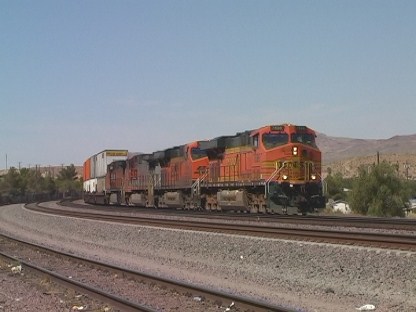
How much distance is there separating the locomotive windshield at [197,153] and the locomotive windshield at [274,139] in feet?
26.6

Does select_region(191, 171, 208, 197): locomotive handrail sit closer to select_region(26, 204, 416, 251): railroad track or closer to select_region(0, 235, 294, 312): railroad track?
select_region(26, 204, 416, 251): railroad track

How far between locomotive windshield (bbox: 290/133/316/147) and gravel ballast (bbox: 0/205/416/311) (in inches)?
343

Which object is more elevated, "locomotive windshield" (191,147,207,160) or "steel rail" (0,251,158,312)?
"locomotive windshield" (191,147,207,160)

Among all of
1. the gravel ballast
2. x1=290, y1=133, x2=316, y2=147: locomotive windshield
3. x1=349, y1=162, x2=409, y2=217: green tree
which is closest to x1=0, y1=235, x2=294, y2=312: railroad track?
the gravel ballast

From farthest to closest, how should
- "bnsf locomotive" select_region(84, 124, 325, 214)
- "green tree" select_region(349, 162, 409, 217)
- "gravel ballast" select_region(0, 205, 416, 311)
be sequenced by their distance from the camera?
"green tree" select_region(349, 162, 409, 217), "bnsf locomotive" select_region(84, 124, 325, 214), "gravel ballast" select_region(0, 205, 416, 311)

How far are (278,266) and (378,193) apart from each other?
25.8 m

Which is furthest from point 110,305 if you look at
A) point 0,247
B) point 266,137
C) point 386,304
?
point 266,137

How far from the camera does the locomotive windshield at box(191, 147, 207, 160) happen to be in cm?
3438

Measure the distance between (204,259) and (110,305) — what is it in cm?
642

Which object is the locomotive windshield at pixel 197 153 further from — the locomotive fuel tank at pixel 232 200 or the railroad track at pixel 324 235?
the railroad track at pixel 324 235

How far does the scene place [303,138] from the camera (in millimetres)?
27062

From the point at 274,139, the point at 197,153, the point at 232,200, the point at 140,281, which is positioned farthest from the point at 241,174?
the point at 140,281

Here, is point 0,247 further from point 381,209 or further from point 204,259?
point 381,209

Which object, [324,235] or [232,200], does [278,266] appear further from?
[232,200]
